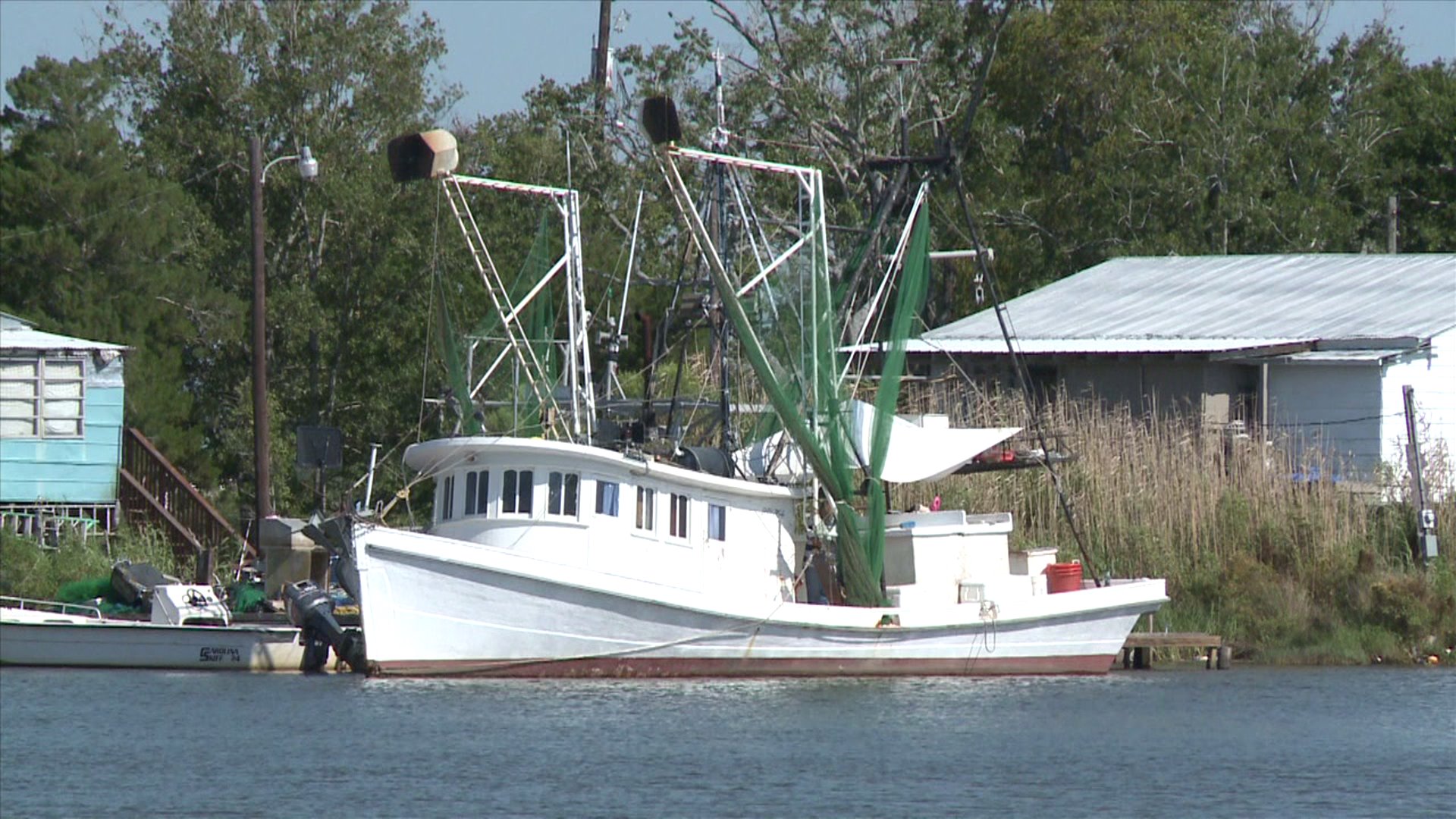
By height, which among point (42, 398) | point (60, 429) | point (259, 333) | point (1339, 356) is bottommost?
point (60, 429)

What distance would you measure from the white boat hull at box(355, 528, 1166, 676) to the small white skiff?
2.83 meters

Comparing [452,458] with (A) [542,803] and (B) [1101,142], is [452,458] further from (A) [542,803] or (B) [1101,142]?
(B) [1101,142]

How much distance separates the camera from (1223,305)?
3928 cm

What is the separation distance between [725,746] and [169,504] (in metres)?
17.7

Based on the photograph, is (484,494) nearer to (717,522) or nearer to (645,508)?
(645,508)

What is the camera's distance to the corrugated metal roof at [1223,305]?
119 feet

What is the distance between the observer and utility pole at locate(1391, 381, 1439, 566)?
30281 mm

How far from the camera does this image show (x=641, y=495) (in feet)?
87.1

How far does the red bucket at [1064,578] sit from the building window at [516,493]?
646 cm

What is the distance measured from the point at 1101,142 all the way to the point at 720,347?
72.0ft

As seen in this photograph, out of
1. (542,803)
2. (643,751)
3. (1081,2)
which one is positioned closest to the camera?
(542,803)

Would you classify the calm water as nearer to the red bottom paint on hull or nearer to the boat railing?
the red bottom paint on hull

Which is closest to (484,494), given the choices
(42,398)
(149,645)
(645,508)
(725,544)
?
(645,508)

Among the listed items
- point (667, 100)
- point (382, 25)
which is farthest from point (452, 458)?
point (382, 25)
